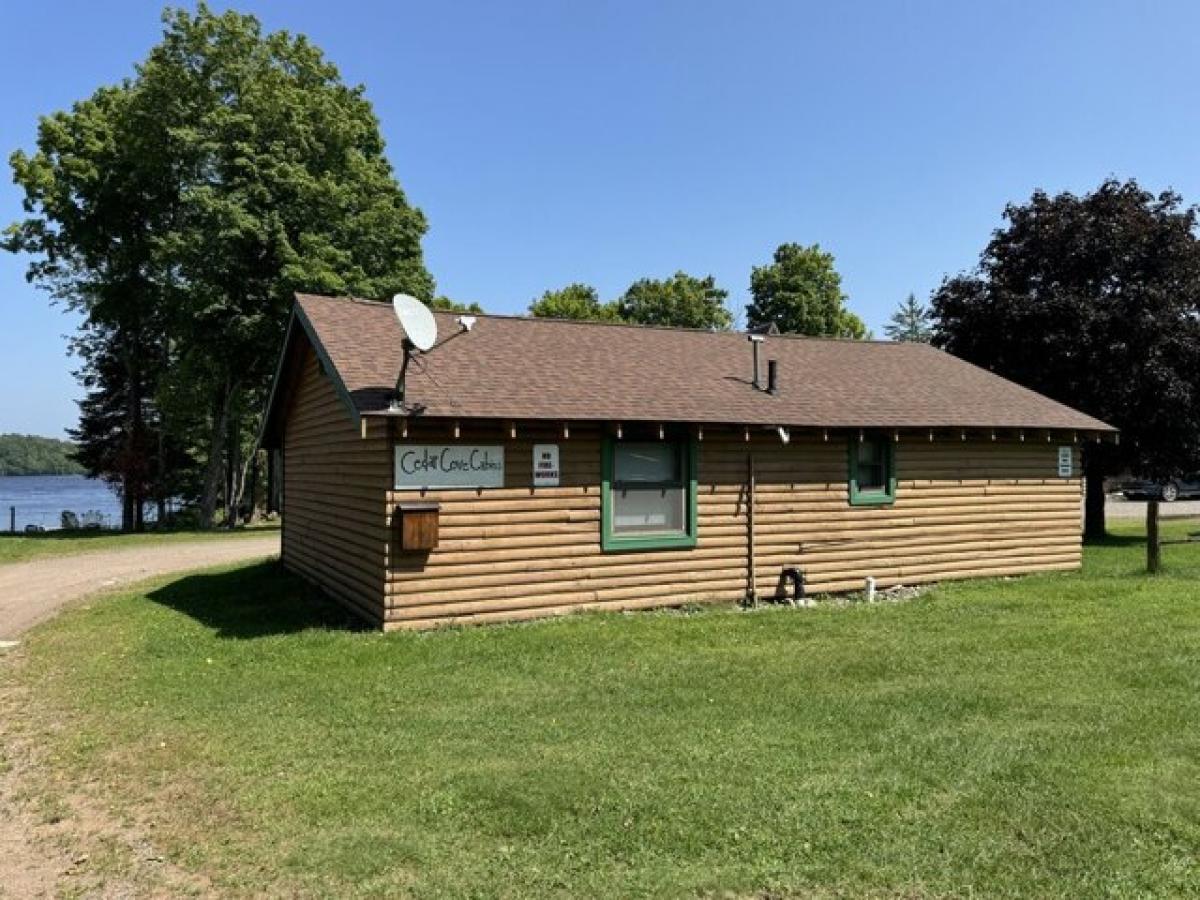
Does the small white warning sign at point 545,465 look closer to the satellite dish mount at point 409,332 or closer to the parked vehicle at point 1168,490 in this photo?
the satellite dish mount at point 409,332

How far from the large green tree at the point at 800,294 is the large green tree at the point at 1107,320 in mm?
25085

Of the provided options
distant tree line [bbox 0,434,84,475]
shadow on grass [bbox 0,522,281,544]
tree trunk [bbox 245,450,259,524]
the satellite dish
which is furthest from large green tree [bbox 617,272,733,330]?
distant tree line [bbox 0,434,84,475]

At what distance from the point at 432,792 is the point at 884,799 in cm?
243

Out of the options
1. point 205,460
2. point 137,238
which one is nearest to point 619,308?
point 205,460

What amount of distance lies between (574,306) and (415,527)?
39850mm

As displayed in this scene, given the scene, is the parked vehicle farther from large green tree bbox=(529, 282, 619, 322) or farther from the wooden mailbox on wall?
the wooden mailbox on wall

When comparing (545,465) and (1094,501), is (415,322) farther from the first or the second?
(1094,501)

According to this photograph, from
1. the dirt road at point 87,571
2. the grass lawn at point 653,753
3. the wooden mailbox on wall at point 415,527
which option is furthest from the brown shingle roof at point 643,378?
the dirt road at point 87,571

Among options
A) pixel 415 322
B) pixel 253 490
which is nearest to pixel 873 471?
pixel 415 322

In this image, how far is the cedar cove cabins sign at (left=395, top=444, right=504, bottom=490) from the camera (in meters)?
9.27

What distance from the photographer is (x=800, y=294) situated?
1873 inches

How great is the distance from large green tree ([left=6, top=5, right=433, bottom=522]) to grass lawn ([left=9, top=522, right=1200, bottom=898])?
60.5 ft

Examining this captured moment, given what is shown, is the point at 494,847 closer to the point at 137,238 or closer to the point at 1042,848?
the point at 1042,848

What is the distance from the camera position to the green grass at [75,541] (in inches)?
759
